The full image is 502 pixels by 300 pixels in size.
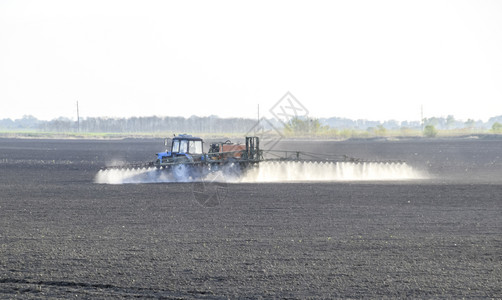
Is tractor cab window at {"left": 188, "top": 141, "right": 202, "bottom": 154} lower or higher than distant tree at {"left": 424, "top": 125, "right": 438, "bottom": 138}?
higher

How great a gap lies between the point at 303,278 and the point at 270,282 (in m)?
0.63

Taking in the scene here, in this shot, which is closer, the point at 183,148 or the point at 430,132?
the point at 183,148

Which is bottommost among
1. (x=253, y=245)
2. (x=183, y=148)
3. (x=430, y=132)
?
(x=430, y=132)

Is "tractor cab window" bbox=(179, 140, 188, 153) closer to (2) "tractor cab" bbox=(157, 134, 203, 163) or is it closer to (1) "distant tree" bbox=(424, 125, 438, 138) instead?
(2) "tractor cab" bbox=(157, 134, 203, 163)

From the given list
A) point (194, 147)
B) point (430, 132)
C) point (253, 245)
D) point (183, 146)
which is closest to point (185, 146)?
point (183, 146)

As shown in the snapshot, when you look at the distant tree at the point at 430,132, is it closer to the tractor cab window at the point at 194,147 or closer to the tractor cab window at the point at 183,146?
the tractor cab window at the point at 194,147

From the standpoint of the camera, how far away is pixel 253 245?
14.1 meters

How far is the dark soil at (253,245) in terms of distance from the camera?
10805 millimetres

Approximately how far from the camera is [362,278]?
37.1ft

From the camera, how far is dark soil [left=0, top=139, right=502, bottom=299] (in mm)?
10805

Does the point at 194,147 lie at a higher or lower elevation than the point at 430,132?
higher

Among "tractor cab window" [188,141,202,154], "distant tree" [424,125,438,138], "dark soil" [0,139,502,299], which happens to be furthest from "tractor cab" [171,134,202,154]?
"distant tree" [424,125,438,138]

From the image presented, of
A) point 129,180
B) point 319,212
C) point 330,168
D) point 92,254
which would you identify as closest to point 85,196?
point 129,180

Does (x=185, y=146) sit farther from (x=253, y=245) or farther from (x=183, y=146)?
(x=253, y=245)
